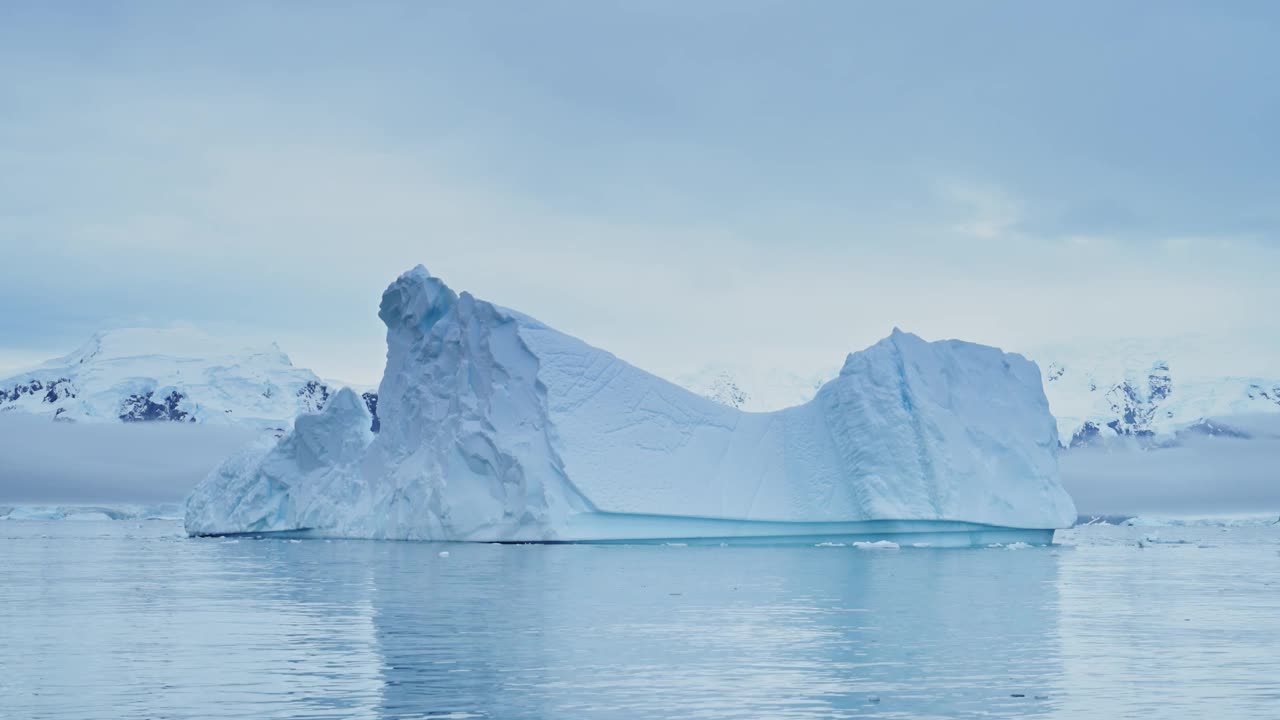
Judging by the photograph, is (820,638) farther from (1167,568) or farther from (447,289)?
(447,289)

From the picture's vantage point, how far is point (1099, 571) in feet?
79.9

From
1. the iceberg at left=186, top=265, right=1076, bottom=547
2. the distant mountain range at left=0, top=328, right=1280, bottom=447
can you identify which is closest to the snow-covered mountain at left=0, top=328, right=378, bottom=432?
the distant mountain range at left=0, top=328, right=1280, bottom=447

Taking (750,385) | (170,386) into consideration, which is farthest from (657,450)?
(750,385)

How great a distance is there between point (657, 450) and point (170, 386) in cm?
7338

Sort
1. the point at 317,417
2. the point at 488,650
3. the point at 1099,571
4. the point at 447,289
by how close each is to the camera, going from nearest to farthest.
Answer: the point at 488,650, the point at 1099,571, the point at 447,289, the point at 317,417

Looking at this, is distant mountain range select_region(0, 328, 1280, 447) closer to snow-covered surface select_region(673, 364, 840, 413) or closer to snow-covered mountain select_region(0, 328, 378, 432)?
snow-covered mountain select_region(0, 328, 378, 432)

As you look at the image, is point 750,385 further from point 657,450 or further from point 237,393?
point 657,450

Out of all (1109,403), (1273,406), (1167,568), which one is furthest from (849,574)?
(1109,403)

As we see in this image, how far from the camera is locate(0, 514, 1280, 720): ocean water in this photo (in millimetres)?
8781

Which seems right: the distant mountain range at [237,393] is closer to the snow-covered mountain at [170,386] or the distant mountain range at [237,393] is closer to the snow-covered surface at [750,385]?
the snow-covered mountain at [170,386]

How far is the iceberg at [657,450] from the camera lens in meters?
29.7

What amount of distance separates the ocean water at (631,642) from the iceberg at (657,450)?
629 centimetres

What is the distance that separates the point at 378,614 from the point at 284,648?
3050 millimetres

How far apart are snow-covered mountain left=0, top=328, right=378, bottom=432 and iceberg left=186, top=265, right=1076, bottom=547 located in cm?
6167
